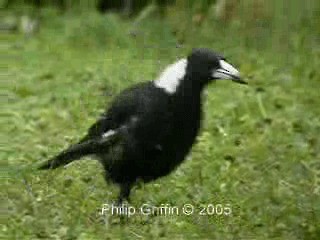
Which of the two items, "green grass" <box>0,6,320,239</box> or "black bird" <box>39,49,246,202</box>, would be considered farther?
"green grass" <box>0,6,320,239</box>

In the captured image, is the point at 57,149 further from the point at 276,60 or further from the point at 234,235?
the point at 276,60

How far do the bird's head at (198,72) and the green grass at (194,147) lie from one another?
0.70m

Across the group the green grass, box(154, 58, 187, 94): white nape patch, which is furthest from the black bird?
the green grass

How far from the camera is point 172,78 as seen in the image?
4102 millimetres

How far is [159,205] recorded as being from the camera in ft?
14.9

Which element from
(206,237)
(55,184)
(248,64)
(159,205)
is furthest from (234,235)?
(248,64)

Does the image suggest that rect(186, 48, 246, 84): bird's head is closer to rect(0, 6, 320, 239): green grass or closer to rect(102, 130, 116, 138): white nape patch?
rect(102, 130, 116, 138): white nape patch

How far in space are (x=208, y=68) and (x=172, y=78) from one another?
6.8 inches

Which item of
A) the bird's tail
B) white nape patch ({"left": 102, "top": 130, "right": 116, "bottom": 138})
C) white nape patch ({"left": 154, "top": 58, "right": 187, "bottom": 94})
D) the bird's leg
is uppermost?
white nape patch ({"left": 154, "top": 58, "right": 187, "bottom": 94})

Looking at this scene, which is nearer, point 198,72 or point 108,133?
point 198,72

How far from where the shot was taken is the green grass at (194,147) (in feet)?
14.1

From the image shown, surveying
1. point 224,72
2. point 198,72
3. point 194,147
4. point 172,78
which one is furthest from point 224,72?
point 194,147

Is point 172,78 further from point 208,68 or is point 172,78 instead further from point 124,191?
point 124,191

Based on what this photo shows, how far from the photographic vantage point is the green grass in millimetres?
4312
